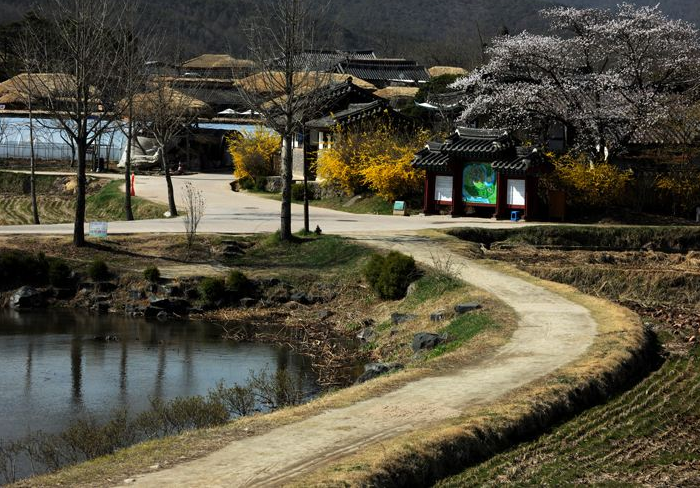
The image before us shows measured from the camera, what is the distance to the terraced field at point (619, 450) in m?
12.3

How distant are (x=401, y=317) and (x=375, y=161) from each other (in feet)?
67.9

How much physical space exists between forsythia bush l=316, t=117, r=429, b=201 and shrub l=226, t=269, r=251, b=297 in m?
15.7

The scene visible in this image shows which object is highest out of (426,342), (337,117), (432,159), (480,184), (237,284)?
(337,117)

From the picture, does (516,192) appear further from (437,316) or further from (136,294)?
(437,316)

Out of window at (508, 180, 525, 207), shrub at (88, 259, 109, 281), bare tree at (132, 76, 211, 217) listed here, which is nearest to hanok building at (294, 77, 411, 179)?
bare tree at (132, 76, 211, 217)

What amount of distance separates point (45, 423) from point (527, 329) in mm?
8763

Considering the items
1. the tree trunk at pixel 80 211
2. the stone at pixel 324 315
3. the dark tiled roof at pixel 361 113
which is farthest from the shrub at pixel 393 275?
the dark tiled roof at pixel 361 113

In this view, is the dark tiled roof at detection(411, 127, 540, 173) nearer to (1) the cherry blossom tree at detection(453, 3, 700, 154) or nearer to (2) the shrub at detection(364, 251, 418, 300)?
(1) the cherry blossom tree at detection(453, 3, 700, 154)

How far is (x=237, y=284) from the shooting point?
1117 inches

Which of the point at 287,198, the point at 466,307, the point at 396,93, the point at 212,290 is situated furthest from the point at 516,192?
the point at 396,93

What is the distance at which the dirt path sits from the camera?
11547 millimetres

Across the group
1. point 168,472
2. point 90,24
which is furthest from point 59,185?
point 168,472

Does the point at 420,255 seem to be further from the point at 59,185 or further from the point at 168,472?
the point at 59,185

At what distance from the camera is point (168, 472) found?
1152 centimetres
